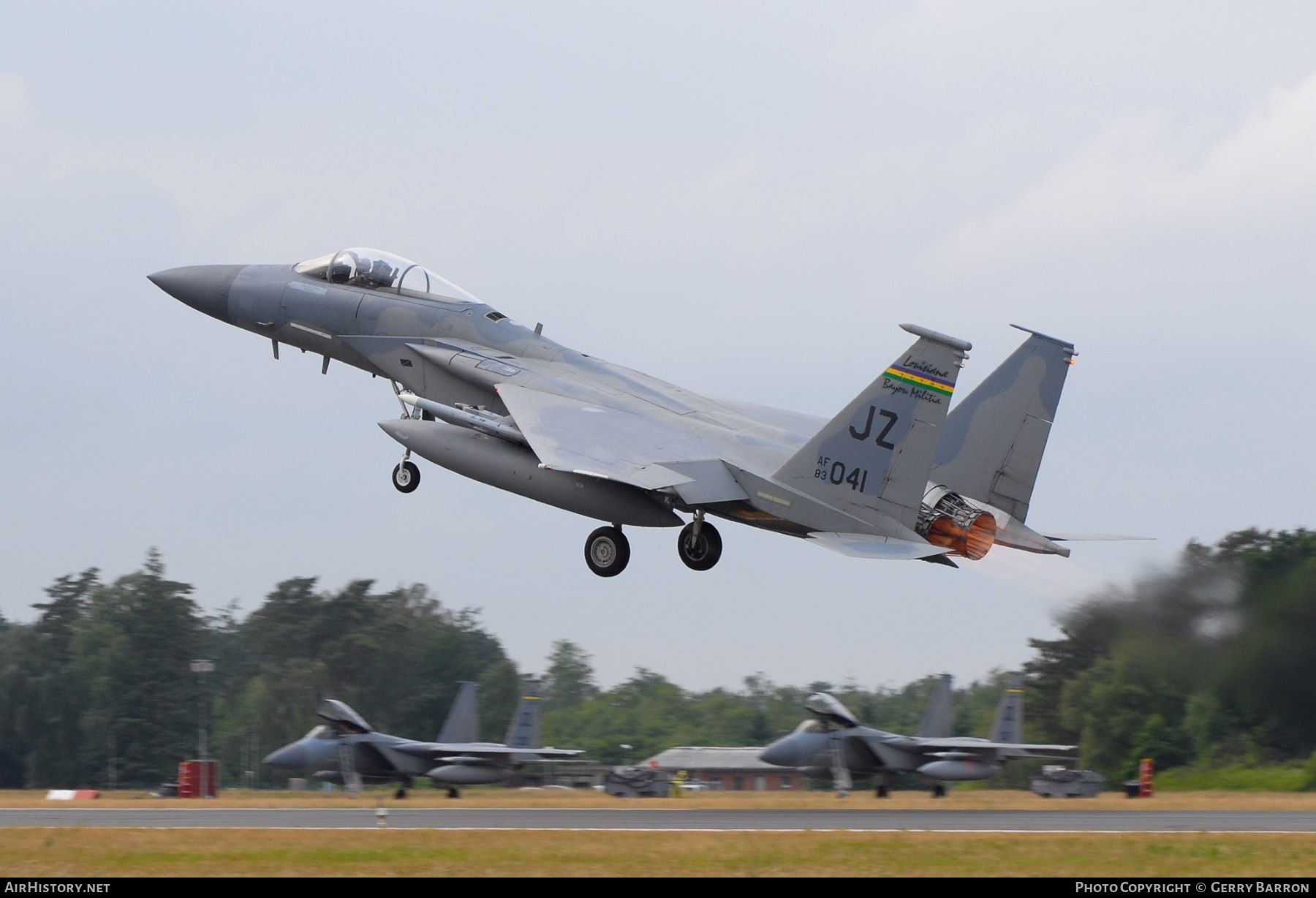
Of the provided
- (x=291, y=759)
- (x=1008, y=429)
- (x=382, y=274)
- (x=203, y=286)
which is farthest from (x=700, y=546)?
(x=291, y=759)

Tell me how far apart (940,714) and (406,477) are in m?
12.4

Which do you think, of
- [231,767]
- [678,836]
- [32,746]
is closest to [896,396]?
[678,836]

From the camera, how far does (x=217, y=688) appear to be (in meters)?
58.9

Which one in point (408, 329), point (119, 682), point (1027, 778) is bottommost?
point (1027, 778)

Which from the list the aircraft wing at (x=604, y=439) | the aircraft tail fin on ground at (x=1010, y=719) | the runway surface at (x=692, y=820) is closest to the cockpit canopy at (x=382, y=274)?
the aircraft wing at (x=604, y=439)

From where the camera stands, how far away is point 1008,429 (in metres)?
19.5

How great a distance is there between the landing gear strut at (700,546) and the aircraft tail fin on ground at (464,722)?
11.0 m

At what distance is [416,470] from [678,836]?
639 cm

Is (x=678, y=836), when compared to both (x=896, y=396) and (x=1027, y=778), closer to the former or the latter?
(x=896, y=396)

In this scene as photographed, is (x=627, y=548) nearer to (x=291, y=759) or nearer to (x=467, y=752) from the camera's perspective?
(x=467, y=752)

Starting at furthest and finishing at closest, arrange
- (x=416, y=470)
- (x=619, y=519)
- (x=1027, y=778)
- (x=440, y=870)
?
(x=1027, y=778)
(x=416, y=470)
(x=619, y=519)
(x=440, y=870)

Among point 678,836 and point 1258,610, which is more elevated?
point 1258,610
